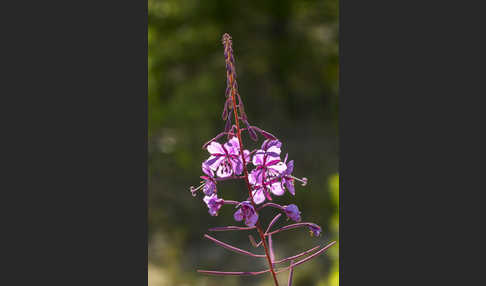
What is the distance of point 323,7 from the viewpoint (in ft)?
28.2

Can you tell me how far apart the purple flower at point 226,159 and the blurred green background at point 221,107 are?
3.59 metres

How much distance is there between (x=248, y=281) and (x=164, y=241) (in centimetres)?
136

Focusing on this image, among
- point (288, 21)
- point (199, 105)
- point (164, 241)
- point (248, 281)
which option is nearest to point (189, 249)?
point (164, 241)

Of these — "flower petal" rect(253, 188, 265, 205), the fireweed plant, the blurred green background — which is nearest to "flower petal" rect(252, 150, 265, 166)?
the fireweed plant

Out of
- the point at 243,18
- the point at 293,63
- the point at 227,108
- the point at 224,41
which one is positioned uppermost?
the point at 243,18

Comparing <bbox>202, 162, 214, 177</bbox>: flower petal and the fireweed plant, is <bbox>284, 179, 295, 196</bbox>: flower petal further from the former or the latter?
<bbox>202, 162, 214, 177</bbox>: flower petal

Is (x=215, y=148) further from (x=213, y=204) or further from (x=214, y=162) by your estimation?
(x=213, y=204)

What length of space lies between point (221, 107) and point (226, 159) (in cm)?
584

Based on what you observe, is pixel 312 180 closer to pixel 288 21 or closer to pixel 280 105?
pixel 280 105

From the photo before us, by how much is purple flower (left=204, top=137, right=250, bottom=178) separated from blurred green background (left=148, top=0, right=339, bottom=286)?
359 cm

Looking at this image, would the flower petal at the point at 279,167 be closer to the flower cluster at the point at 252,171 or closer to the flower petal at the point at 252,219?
the flower cluster at the point at 252,171

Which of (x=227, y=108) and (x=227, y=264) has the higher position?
(x=227, y=108)

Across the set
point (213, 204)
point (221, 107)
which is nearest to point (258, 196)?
point (213, 204)

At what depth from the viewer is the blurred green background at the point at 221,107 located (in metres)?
6.16
